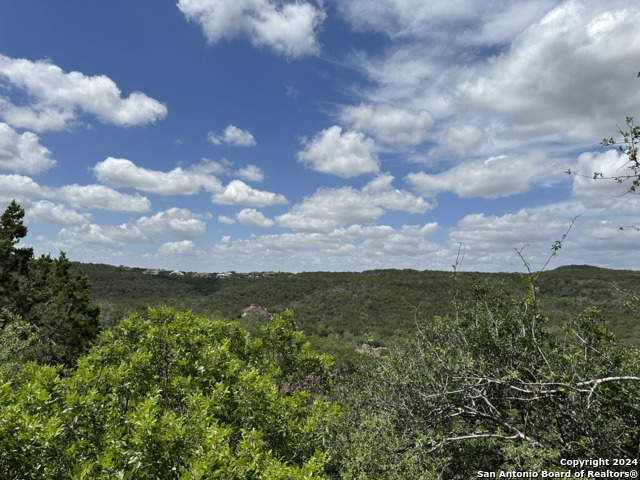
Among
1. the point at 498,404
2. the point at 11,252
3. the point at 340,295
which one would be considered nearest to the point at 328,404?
the point at 498,404

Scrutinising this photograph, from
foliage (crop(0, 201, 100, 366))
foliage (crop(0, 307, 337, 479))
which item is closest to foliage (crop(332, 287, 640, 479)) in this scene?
foliage (crop(0, 307, 337, 479))

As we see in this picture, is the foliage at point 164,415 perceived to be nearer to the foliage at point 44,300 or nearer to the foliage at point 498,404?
the foliage at point 498,404

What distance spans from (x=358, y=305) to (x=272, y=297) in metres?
32.4

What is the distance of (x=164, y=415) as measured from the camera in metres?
4.37

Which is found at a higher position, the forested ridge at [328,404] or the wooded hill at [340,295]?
the forested ridge at [328,404]

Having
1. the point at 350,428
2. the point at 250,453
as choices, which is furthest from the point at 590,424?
the point at 250,453

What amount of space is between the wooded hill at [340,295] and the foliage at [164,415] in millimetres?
42914

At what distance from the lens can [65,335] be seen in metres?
27.1

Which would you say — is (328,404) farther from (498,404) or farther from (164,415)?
(498,404)

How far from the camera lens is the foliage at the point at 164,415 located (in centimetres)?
374

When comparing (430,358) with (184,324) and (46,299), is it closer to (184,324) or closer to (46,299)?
(184,324)

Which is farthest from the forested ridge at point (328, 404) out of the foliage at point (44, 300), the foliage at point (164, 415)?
the foliage at point (44, 300)

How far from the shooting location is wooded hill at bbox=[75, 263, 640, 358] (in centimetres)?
6631

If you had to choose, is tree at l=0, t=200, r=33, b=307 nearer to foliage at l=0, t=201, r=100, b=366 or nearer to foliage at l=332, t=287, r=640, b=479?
foliage at l=0, t=201, r=100, b=366
